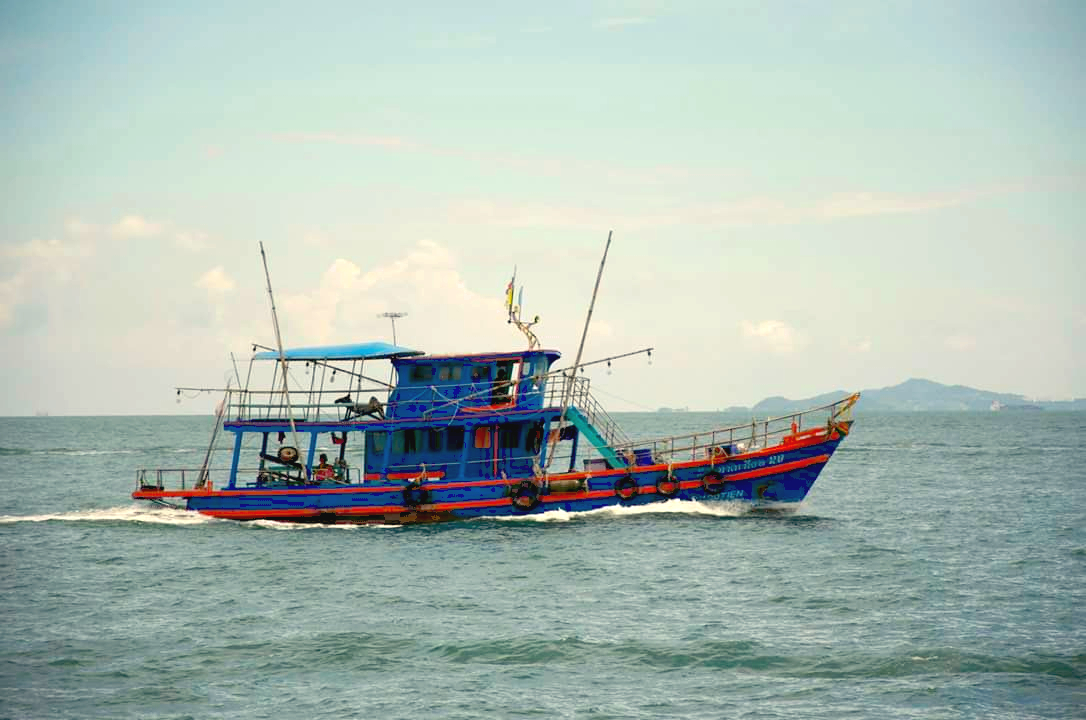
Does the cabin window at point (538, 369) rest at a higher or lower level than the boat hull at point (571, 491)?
higher

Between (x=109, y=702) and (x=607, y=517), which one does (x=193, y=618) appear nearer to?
(x=109, y=702)

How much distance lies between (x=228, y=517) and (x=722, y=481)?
49.9 feet

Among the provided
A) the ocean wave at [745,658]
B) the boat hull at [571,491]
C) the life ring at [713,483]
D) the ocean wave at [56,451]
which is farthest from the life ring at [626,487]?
the ocean wave at [56,451]

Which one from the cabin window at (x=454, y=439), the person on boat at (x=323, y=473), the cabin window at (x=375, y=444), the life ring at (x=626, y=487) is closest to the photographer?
the life ring at (x=626, y=487)

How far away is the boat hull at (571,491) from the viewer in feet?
109

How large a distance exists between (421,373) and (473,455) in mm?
2968

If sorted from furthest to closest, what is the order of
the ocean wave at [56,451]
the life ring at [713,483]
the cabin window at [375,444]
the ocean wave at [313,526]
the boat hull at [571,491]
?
1. the ocean wave at [56,451]
2. the cabin window at [375,444]
3. the ocean wave at [313,526]
4. the life ring at [713,483]
5. the boat hull at [571,491]

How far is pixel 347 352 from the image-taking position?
111 ft

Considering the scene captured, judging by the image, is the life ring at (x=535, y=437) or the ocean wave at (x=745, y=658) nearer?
the ocean wave at (x=745, y=658)

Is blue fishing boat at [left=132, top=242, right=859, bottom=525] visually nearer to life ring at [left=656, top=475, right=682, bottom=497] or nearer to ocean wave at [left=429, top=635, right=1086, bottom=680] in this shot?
life ring at [left=656, top=475, right=682, bottom=497]

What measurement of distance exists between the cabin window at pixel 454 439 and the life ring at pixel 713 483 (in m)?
7.37

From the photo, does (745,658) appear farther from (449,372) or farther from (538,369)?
(449,372)

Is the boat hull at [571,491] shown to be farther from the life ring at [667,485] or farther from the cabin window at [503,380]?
the cabin window at [503,380]

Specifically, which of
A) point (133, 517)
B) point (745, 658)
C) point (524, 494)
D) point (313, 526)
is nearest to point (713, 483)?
point (524, 494)
